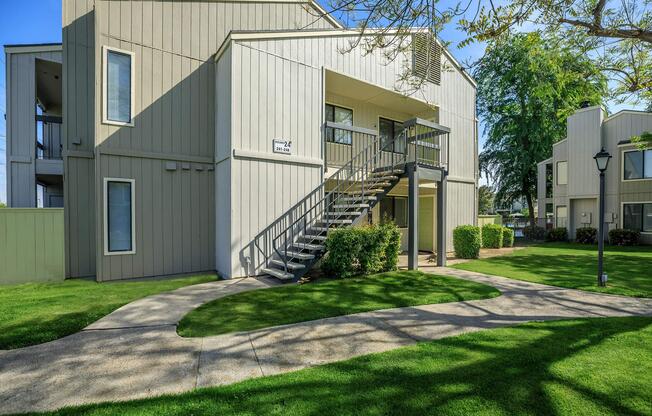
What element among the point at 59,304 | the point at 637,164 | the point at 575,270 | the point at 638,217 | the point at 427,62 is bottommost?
the point at 575,270

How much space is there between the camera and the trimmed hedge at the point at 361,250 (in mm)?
7012

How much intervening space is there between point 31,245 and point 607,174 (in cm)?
2357

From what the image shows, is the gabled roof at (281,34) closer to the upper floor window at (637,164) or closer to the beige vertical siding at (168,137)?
the beige vertical siding at (168,137)

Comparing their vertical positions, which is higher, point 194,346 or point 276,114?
point 276,114

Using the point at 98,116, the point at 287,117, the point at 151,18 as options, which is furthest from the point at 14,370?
the point at 151,18

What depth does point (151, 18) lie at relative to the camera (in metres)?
7.27

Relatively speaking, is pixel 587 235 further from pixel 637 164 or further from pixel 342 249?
pixel 342 249

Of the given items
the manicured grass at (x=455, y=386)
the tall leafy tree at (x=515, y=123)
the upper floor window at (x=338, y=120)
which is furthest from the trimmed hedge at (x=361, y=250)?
the tall leafy tree at (x=515, y=123)

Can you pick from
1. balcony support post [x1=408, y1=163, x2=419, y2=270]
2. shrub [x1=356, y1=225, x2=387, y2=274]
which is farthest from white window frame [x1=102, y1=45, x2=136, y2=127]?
balcony support post [x1=408, y1=163, x2=419, y2=270]

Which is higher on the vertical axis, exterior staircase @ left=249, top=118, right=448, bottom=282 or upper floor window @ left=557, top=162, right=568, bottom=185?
upper floor window @ left=557, top=162, right=568, bottom=185

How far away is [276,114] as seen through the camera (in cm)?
772

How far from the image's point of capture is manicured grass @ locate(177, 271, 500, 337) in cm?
436

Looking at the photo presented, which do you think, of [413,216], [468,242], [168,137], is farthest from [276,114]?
[468,242]

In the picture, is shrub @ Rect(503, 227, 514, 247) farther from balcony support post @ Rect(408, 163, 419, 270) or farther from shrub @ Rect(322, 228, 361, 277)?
shrub @ Rect(322, 228, 361, 277)
